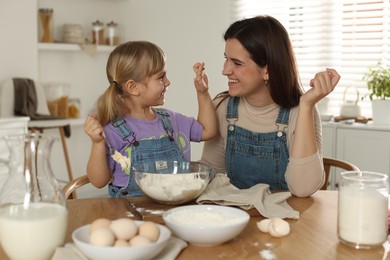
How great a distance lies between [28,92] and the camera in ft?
14.1

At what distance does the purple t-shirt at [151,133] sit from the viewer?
189cm

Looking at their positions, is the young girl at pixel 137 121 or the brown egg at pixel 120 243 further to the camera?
the young girl at pixel 137 121

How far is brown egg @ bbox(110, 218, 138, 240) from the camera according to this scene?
1.10 m

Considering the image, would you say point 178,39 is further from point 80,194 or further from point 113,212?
point 113,212

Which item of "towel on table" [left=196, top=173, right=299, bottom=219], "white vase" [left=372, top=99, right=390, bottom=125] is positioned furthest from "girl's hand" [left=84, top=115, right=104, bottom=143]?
"white vase" [left=372, top=99, right=390, bottom=125]

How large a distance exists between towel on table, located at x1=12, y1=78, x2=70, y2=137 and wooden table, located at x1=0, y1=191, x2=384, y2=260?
9.01 ft

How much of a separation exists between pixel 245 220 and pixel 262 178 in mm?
870

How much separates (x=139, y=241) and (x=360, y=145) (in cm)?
292

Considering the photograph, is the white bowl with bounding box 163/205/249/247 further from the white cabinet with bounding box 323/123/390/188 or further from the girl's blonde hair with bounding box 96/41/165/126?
the white cabinet with bounding box 323/123/390/188

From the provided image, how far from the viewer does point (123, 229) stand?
1.10 m

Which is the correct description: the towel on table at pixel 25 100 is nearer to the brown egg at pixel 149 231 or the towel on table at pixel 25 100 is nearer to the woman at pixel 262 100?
the woman at pixel 262 100

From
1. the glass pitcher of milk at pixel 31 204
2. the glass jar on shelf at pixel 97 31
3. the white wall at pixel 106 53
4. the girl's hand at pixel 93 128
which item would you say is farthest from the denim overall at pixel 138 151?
the glass jar on shelf at pixel 97 31

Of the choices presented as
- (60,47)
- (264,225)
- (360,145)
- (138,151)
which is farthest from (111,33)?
(264,225)

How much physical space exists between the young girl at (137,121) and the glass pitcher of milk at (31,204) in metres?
0.58
